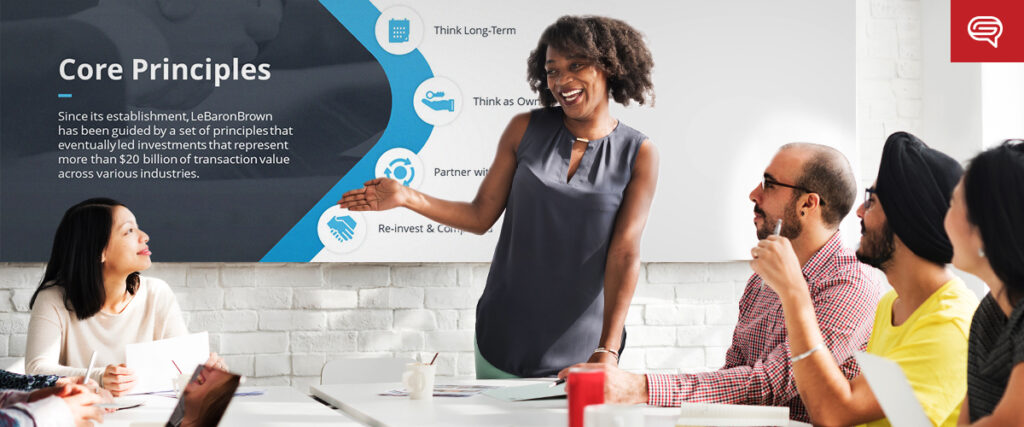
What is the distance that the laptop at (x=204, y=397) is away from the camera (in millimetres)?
1409

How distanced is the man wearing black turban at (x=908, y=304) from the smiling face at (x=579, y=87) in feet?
3.93

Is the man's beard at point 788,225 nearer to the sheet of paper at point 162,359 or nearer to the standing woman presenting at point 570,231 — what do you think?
the standing woman presenting at point 570,231

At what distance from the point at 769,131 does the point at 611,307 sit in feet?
4.13

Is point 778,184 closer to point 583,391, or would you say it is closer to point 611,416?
point 583,391

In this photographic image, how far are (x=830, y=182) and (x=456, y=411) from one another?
1.03m

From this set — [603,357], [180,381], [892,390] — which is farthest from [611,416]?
[603,357]

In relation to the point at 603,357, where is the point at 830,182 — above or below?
above

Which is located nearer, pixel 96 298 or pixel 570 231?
pixel 96 298

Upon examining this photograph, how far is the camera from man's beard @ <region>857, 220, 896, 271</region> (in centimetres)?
189

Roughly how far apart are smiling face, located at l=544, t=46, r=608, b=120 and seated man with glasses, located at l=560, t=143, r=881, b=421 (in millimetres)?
870

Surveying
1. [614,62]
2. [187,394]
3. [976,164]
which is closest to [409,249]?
[614,62]

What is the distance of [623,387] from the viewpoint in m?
2.04

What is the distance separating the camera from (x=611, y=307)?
2.92 metres

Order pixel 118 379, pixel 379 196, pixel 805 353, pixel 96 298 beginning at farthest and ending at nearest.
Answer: pixel 379 196, pixel 96 298, pixel 118 379, pixel 805 353
